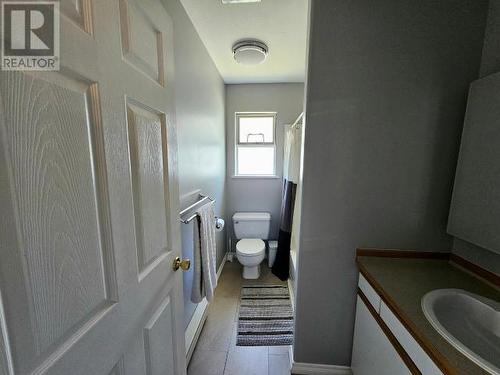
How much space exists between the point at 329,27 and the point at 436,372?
5.12ft

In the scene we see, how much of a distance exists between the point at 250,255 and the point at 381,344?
1.53m

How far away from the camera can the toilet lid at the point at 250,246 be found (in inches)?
97.9

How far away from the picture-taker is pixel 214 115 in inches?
94.5

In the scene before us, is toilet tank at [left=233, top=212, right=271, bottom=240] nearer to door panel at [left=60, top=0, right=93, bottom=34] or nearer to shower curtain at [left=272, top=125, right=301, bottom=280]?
shower curtain at [left=272, top=125, right=301, bottom=280]

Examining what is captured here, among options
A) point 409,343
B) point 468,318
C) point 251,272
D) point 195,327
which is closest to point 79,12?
point 409,343

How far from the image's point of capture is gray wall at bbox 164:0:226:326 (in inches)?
57.2

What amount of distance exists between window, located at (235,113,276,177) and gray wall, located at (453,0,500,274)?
217 cm

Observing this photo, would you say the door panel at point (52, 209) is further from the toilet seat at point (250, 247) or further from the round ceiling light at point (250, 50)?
the toilet seat at point (250, 247)

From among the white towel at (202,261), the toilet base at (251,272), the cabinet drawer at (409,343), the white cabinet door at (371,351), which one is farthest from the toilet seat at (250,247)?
the cabinet drawer at (409,343)

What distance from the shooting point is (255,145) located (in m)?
3.17

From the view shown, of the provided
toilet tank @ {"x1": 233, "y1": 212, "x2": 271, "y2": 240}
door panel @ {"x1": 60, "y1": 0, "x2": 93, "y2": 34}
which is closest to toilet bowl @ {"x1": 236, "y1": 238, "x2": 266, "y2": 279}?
toilet tank @ {"x1": 233, "y1": 212, "x2": 271, "y2": 240}

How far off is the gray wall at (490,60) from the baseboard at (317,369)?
104cm

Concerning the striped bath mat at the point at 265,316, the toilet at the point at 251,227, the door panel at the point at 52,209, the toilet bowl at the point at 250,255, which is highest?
the door panel at the point at 52,209

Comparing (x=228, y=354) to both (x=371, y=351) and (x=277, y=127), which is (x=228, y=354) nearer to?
(x=371, y=351)
